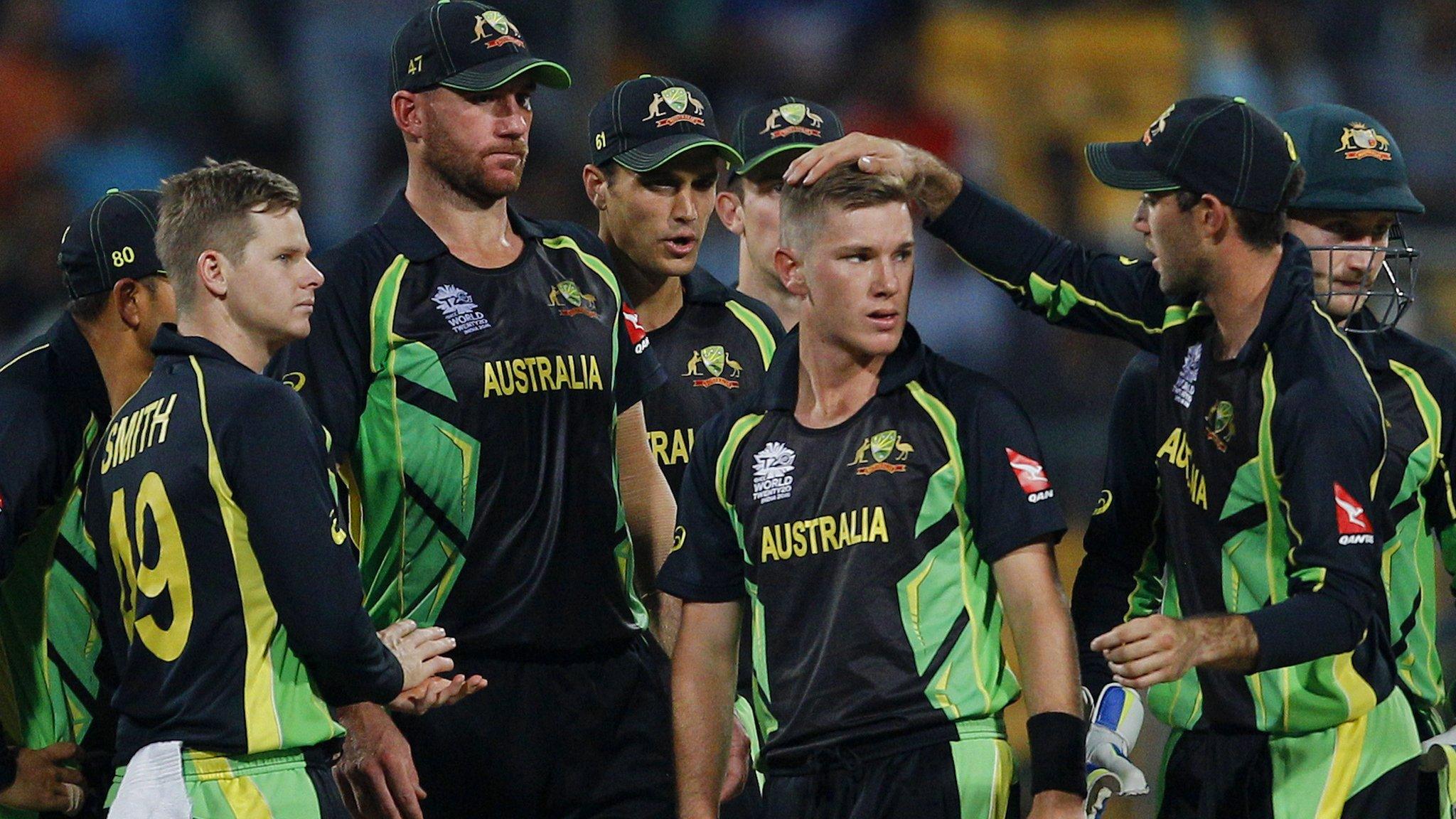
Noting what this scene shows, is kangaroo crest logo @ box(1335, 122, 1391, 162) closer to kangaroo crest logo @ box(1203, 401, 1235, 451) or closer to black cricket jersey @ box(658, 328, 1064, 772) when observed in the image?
kangaroo crest logo @ box(1203, 401, 1235, 451)

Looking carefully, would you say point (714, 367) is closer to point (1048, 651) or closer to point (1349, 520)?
point (1048, 651)

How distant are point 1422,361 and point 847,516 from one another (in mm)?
1629

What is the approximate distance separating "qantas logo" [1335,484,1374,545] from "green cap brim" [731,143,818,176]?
7.64ft

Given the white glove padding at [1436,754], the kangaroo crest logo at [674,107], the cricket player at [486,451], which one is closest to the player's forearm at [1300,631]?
the white glove padding at [1436,754]

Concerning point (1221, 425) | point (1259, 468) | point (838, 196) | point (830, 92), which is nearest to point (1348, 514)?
point (1259, 468)

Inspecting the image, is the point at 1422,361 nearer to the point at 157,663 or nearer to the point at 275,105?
the point at 157,663

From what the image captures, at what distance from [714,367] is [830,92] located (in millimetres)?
6169

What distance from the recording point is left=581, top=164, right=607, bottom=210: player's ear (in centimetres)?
543

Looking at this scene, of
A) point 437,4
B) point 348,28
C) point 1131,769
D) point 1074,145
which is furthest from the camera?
point 1074,145

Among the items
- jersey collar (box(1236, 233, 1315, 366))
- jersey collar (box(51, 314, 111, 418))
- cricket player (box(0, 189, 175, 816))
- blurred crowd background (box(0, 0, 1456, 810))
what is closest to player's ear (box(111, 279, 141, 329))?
cricket player (box(0, 189, 175, 816))

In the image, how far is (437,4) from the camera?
4691mm

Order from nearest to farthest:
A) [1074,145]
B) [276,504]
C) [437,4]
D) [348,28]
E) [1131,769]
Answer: [276,504] < [1131,769] < [437,4] < [348,28] < [1074,145]

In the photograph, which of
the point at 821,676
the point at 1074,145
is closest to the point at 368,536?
the point at 821,676

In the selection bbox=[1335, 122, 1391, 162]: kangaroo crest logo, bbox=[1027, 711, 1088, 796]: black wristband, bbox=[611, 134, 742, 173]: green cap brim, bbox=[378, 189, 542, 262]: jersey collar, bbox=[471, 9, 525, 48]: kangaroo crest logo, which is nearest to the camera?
bbox=[1027, 711, 1088, 796]: black wristband
